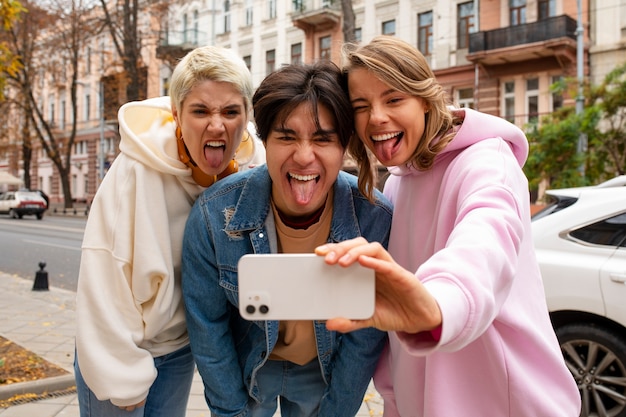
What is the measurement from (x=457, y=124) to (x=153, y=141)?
115 centimetres

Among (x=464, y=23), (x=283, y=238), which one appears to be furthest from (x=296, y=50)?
(x=283, y=238)

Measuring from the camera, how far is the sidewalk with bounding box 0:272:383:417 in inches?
167

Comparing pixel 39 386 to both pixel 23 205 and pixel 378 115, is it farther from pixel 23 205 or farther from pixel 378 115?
pixel 23 205

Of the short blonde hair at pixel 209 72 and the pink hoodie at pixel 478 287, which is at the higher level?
the short blonde hair at pixel 209 72

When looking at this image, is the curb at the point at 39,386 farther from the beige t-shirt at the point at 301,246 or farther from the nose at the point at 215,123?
the nose at the point at 215,123

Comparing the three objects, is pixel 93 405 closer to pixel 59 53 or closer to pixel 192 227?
pixel 192 227

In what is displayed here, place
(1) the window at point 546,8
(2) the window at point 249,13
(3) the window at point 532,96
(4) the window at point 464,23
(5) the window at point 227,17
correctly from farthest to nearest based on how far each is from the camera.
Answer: (5) the window at point 227,17 → (2) the window at point 249,13 → (4) the window at point 464,23 → (3) the window at point 532,96 → (1) the window at point 546,8

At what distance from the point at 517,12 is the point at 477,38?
176cm

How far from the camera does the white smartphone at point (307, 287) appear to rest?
1.19m

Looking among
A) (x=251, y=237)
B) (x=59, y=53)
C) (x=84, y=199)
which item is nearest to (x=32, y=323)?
(x=251, y=237)

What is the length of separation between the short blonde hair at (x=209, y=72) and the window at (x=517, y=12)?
22.0 meters

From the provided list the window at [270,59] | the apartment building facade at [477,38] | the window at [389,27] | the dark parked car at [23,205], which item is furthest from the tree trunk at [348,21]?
the dark parked car at [23,205]

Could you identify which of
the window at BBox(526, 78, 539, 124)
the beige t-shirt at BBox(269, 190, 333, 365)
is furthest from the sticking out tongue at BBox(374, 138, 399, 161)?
the window at BBox(526, 78, 539, 124)

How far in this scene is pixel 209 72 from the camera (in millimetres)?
2215
